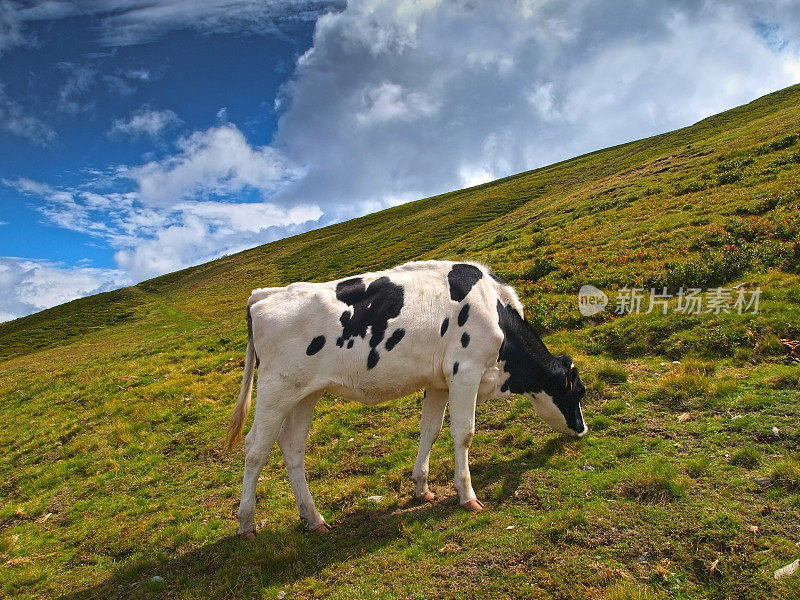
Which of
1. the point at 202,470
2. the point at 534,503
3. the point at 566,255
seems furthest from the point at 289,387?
the point at 566,255

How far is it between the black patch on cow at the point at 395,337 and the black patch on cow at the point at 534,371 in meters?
1.85

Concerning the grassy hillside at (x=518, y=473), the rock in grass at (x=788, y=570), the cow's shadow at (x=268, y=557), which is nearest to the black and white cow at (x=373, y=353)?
the cow's shadow at (x=268, y=557)

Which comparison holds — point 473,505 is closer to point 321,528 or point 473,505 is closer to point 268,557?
point 321,528

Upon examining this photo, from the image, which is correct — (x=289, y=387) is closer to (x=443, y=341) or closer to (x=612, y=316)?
(x=443, y=341)

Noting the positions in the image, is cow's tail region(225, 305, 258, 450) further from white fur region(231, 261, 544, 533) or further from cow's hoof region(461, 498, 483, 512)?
cow's hoof region(461, 498, 483, 512)

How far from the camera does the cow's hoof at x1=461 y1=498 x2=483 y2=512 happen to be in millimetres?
6719

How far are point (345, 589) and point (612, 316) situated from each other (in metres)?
11.1

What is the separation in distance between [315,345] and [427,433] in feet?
8.07

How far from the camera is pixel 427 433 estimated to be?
7.84 m

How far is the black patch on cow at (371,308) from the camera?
22.9 ft

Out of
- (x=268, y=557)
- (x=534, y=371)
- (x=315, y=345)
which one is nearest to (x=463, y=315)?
(x=534, y=371)

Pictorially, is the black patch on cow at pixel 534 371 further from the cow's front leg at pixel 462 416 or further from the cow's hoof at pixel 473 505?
the cow's hoof at pixel 473 505

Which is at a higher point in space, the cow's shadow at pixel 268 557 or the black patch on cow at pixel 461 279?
the black patch on cow at pixel 461 279

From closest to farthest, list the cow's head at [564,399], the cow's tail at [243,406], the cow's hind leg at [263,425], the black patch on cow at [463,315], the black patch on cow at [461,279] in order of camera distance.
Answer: the cow's hind leg at [263,425]
the black patch on cow at [463,315]
the black patch on cow at [461,279]
the cow's tail at [243,406]
the cow's head at [564,399]
